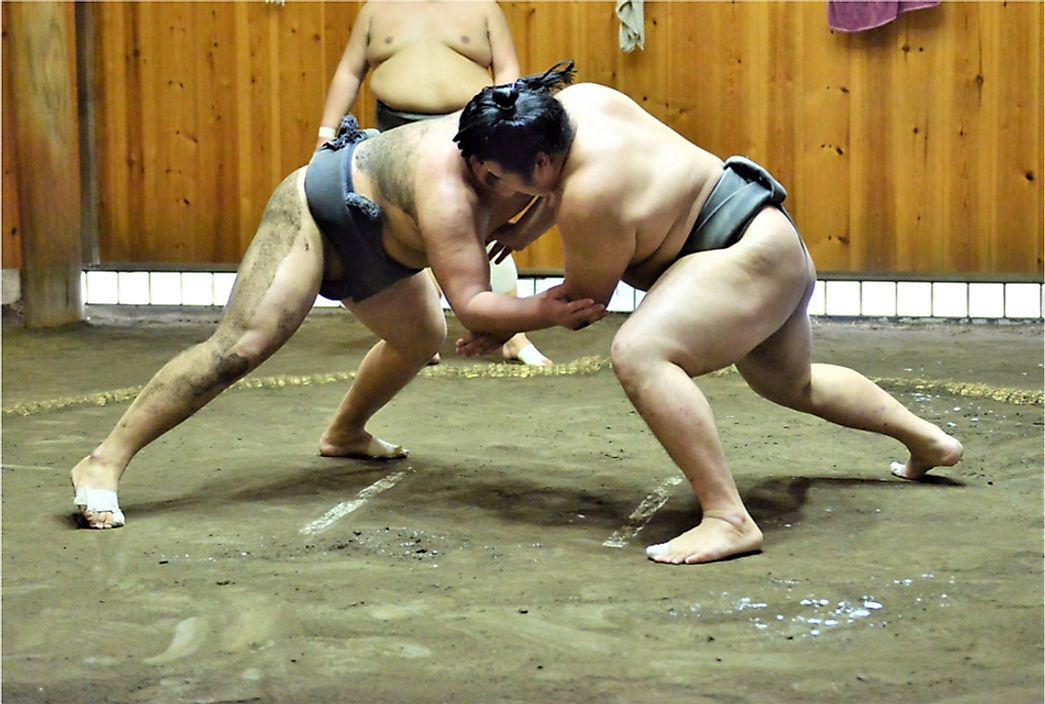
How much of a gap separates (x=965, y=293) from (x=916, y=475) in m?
2.78

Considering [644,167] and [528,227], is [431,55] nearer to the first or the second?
[528,227]

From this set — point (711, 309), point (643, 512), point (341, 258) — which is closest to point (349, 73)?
point (341, 258)

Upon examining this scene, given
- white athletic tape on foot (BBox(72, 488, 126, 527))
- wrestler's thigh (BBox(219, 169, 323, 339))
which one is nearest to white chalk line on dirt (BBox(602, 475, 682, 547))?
wrestler's thigh (BBox(219, 169, 323, 339))

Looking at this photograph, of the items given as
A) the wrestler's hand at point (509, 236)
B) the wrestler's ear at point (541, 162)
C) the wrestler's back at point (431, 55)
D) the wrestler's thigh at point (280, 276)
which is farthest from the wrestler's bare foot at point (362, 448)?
the wrestler's back at point (431, 55)

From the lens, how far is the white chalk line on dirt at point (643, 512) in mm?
2570

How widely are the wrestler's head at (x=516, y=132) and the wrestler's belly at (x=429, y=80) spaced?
1916 millimetres

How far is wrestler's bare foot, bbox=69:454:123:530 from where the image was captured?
8.74ft

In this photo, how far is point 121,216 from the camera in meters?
6.27

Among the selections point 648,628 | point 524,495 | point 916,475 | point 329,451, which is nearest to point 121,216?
point 329,451

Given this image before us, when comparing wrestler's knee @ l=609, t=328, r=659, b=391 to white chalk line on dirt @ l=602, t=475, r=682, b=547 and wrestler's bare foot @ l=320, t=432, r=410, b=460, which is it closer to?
white chalk line on dirt @ l=602, t=475, r=682, b=547

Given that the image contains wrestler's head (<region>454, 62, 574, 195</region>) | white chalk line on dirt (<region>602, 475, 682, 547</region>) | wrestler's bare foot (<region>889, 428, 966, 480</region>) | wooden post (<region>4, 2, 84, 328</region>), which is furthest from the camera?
wooden post (<region>4, 2, 84, 328</region>)

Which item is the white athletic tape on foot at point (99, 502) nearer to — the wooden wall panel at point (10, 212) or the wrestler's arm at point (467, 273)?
the wrestler's arm at point (467, 273)

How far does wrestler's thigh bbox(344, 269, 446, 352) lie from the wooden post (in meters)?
2.85

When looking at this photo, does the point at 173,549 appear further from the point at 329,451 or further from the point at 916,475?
the point at 916,475
